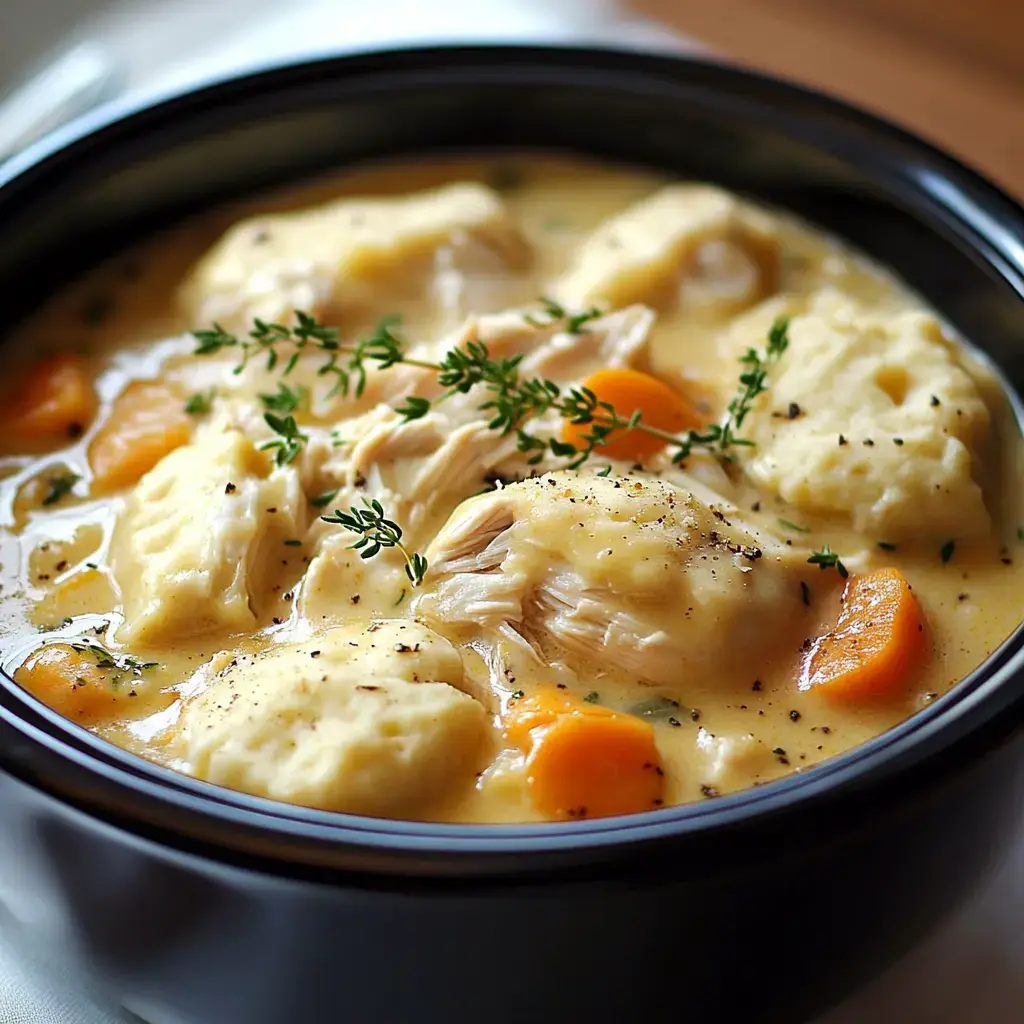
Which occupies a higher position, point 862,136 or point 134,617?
point 862,136

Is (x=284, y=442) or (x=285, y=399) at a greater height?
(x=285, y=399)

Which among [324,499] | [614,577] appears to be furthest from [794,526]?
[324,499]

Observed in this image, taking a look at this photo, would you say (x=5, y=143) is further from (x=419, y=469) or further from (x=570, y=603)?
(x=570, y=603)

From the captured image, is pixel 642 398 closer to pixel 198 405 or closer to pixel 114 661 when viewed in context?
pixel 198 405

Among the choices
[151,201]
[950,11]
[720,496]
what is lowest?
[720,496]

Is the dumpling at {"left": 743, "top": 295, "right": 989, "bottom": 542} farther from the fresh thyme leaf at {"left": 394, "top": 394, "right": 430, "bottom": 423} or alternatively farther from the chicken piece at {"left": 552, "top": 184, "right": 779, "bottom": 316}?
the fresh thyme leaf at {"left": 394, "top": 394, "right": 430, "bottom": 423}

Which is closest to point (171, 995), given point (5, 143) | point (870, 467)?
point (870, 467)

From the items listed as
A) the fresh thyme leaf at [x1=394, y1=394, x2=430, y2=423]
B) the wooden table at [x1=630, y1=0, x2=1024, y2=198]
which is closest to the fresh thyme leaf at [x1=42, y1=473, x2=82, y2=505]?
the fresh thyme leaf at [x1=394, y1=394, x2=430, y2=423]

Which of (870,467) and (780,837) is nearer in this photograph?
(780,837)
